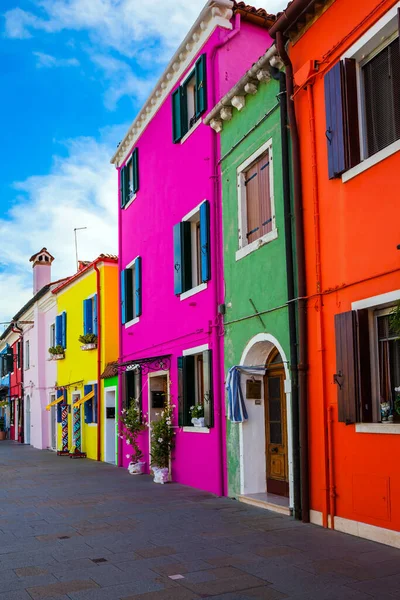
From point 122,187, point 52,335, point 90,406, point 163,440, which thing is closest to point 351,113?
point 163,440

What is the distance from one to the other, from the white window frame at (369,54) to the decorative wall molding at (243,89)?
1.82 metres

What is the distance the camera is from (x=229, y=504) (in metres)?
11.3

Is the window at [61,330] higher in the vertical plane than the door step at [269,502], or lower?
higher

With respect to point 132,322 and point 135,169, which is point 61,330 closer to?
point 132,322

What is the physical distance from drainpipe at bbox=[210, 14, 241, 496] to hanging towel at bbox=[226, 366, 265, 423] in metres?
1.05

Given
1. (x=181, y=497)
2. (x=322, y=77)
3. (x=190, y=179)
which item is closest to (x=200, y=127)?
(x=190, y=179)

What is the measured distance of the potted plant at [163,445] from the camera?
1461 cm

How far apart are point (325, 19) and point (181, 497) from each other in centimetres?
848

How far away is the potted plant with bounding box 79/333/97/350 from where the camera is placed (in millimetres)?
21688

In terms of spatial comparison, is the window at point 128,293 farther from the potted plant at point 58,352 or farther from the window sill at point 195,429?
the potted plant at point 58,352

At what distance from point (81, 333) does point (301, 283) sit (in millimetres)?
15394

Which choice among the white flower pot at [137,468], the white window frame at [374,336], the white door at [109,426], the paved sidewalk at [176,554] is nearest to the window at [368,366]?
the white window frame at [374,336]

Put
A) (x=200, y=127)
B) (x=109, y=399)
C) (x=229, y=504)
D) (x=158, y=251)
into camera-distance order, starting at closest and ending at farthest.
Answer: (x=229, y=504) → (x=200, y=127) → (x=158, y=251) → (x=109, y=399)

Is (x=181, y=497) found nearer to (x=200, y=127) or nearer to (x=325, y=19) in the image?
(x=200, y=127)
